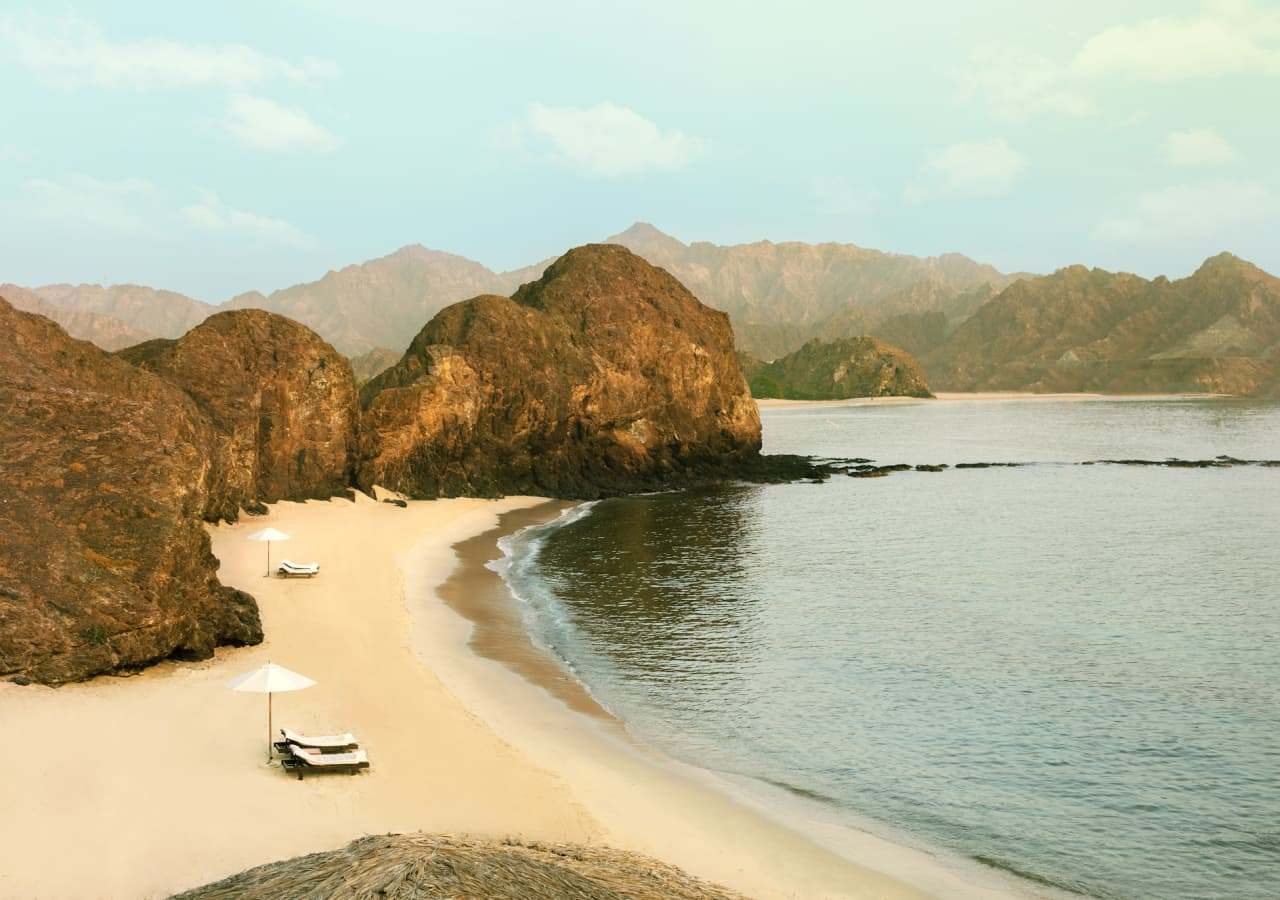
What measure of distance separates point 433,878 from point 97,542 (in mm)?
17423

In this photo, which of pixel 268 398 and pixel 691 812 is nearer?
pixel 691 812

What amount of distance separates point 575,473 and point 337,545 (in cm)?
2675

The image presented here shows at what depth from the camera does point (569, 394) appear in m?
69.6

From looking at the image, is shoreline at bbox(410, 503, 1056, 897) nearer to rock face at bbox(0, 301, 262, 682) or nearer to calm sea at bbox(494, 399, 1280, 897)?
calm sea at bbox(494, 399, 1280, 897)

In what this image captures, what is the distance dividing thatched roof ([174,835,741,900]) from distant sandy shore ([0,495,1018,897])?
4.34m

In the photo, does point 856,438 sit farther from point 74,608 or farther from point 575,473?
point 74,608

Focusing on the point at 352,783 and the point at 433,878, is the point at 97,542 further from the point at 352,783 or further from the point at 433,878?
the point at 433,878

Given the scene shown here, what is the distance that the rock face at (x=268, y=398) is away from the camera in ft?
160

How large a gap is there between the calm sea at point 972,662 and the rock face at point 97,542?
390 inches

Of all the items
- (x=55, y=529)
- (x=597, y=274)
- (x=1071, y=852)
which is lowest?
(x=1071, y=852)

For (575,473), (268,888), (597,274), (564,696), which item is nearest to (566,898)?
(268,888)

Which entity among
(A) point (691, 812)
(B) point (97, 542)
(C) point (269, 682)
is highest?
(B) point (97, 542)

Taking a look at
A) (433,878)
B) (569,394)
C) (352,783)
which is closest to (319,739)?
(352,783)

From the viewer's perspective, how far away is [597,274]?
8038 cm
